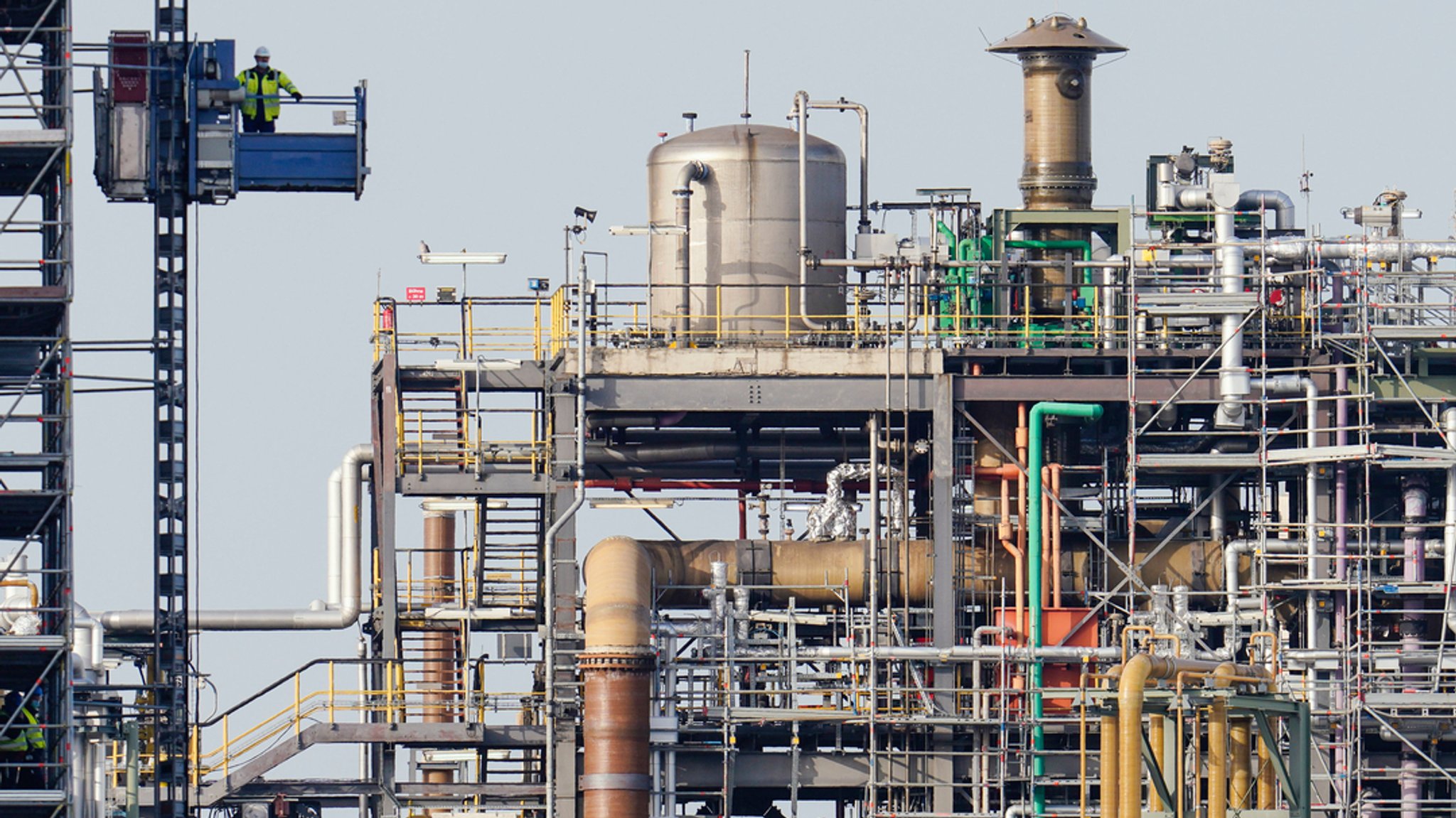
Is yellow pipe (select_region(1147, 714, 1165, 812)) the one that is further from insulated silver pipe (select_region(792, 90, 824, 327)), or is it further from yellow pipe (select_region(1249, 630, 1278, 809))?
insulated silver pipe (select_region(792, 90, 824, 327))

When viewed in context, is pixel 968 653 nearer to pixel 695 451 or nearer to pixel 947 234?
pixel 695 451

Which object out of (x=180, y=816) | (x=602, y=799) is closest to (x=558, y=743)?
(x=602, y=799)

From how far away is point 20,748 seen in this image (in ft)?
223

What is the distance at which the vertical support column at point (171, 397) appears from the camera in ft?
238

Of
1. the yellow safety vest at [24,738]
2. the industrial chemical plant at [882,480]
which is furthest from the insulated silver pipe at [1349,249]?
the yellow safety vest at [24,738]

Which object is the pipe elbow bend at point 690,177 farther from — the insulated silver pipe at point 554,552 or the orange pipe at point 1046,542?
the orange pipe at point 1046,542

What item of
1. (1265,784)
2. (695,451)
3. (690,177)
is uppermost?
(690,177)

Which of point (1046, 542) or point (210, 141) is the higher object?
point (210, 141)

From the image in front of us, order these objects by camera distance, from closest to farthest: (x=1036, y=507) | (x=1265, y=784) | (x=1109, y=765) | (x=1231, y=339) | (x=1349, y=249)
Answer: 1. (x=1109, y=765)
2. (x=1265, y=784)
3. (x=1036, y=507)
4. (x=1231, y=339)
5. (x=1349, y=249)

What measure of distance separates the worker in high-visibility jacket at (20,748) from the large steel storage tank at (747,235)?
15872 mm

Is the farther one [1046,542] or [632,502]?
[1046,542]

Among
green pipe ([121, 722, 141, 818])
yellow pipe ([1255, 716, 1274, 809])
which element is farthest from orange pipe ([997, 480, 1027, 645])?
green pipe ([121, 722, 141, 818])

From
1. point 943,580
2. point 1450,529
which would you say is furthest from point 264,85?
point 1450,529

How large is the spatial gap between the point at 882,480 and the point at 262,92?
43.6ft
